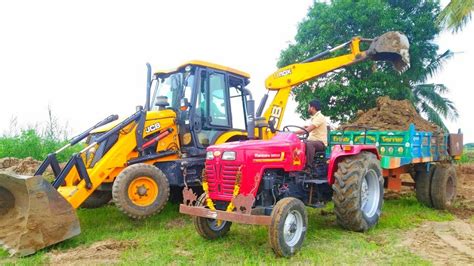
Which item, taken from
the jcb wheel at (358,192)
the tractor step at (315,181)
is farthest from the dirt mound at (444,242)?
the tractor step at (315,181)

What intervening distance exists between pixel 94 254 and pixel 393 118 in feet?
23.3

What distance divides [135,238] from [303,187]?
2511 mm

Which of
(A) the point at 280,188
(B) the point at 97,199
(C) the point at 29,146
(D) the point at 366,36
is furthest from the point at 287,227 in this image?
(D) the point at 366,36

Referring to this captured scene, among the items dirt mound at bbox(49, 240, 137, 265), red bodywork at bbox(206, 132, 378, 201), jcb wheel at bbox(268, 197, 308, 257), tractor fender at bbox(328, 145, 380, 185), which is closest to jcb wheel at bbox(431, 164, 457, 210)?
tractor fender at bbox(328, 145, 380, 185)

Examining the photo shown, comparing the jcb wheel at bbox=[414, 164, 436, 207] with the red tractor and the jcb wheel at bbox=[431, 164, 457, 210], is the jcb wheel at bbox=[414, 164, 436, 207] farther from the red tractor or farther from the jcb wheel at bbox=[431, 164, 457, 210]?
the red tractor

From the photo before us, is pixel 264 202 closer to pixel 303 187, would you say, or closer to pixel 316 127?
pixel 303 187

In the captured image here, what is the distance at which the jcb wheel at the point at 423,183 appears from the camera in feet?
27.7

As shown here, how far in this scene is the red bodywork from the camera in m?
5.49

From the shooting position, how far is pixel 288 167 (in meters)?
5.75

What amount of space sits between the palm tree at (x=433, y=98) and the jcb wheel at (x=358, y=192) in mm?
11931

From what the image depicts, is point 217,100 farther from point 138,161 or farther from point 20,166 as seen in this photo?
point 20,166

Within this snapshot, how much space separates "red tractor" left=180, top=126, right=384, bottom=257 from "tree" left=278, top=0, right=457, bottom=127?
381 inches

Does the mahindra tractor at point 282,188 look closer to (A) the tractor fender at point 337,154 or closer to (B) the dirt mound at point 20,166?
(A) the tractor fender at point 337,154

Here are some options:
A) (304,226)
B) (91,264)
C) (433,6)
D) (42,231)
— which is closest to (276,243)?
(304,226)
